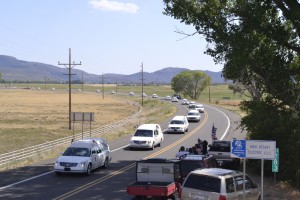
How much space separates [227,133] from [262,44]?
27790mm

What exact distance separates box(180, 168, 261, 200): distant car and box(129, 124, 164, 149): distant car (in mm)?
21087

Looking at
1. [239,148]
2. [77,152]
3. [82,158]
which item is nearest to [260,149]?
[239,148]

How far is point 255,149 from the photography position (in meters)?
12.8

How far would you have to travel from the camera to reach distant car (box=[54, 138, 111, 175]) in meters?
22.3

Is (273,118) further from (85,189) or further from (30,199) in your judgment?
(30,199)

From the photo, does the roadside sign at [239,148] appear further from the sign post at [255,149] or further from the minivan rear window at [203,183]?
the minivan rear window at [203,183]

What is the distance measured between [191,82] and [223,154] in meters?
154

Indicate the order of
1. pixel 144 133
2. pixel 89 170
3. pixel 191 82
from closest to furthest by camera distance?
pixel 89 170, pixel 144 133, pixel 191 82

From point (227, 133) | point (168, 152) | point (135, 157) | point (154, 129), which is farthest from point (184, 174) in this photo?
point (227, 133)

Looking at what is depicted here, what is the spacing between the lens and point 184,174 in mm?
16484

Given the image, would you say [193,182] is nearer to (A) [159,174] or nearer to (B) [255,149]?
(B) [255,149]

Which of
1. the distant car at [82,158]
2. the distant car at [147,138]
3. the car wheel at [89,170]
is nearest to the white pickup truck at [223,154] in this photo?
the distant car at [82,158]

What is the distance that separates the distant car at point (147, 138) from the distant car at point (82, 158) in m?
8.55

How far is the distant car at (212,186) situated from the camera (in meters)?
12.5
